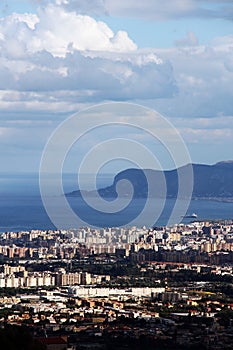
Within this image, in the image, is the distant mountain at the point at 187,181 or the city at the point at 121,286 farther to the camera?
the distant mountain at the point at 187,181

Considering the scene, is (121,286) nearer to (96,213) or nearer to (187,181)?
(96,213)

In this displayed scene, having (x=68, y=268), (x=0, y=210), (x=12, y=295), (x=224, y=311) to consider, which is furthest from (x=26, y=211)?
(x=224, y=311)

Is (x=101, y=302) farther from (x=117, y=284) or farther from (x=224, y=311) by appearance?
(x=117, y=284)

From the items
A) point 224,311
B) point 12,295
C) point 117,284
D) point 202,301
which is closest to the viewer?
point 224,311

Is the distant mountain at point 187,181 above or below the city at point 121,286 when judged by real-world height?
above

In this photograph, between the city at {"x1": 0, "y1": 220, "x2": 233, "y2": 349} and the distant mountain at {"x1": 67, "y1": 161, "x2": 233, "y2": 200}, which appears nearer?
the city at {"x1": 0, "y1": 220, "x2": 233, "y2": 349}

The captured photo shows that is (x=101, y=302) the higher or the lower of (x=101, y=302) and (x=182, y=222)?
the lower

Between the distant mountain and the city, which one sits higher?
the distant mountain

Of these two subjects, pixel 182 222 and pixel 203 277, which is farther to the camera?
pixel 182 222
